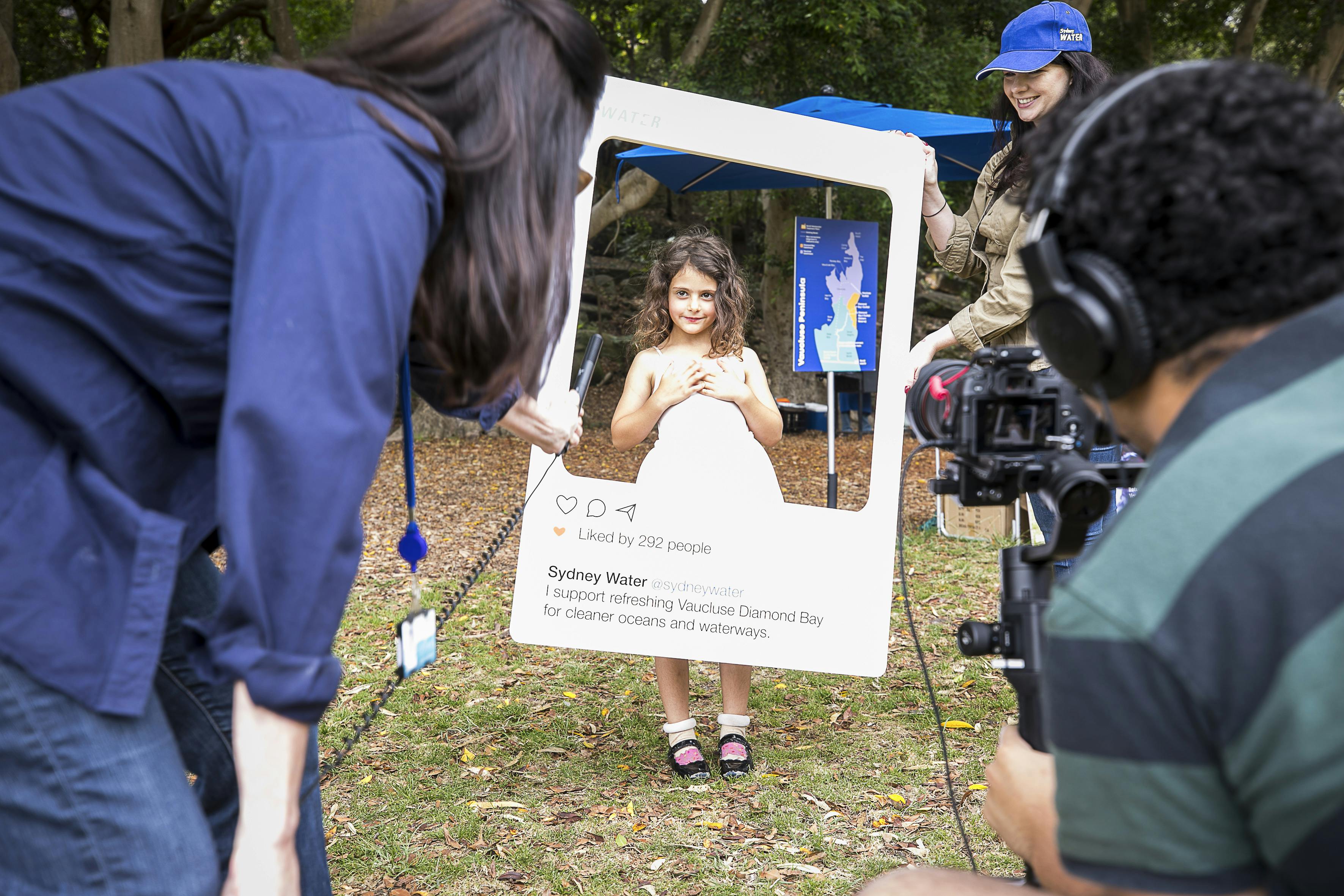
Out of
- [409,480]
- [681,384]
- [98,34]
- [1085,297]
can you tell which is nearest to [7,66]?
[98,34]

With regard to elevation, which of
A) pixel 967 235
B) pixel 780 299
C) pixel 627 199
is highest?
pixel 967 235

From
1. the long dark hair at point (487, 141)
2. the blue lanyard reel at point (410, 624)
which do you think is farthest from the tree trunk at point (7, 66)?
the long dark hair at point (487, 141)

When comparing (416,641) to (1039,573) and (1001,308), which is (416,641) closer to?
(1039,573)

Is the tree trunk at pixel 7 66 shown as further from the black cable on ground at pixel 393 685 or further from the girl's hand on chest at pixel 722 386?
the girl's hand on chest at pixel 722 386

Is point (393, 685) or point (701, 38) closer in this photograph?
point (393, 685)

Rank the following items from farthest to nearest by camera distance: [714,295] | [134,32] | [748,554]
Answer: [134,32], [714,295], [748,554]

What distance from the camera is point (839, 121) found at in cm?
557

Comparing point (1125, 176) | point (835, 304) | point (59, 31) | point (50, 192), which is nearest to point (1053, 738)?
point (1125, 176)

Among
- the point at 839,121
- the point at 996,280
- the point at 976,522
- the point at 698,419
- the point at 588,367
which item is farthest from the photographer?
the point at 976,522

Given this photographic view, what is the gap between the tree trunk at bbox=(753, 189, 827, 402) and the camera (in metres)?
11.9

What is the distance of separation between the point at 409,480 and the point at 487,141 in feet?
2.53

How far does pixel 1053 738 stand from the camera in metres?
0.88

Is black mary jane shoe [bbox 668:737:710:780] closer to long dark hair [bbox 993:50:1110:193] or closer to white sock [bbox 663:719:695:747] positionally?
white sock [bbox 663:719:695:747]

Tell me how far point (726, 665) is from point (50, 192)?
2.77 meters
